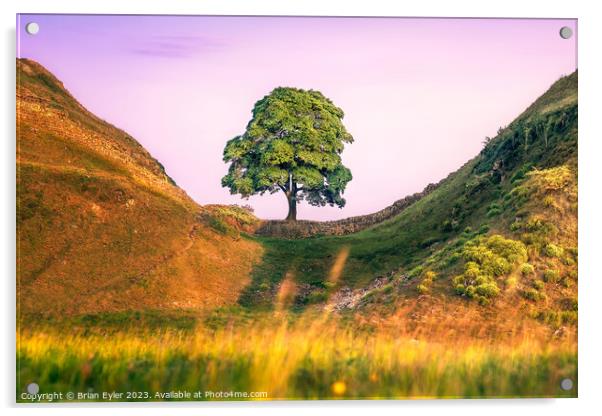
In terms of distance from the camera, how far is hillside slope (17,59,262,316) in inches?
744

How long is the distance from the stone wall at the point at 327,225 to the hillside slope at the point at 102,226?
7.14 ft

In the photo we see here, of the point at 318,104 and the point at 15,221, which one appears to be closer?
the point at 15,221

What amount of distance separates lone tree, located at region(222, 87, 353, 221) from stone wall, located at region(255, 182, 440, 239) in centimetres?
58

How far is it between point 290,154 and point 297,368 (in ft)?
60.0

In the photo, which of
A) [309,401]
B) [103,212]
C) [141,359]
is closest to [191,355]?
[141,359]

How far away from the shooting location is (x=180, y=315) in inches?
751

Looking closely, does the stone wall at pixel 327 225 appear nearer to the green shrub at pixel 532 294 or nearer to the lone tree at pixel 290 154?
the lone tree at pixel 290 154

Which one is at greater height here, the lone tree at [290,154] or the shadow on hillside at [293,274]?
the lone tree at [290,154]

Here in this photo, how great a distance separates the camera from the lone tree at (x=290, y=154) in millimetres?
29344

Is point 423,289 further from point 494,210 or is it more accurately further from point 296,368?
point 296,368

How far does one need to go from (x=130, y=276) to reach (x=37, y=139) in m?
6.47

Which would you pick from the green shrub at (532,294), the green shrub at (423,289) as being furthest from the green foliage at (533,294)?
the green shrub at (423,289)

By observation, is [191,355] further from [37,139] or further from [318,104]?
[318,104]

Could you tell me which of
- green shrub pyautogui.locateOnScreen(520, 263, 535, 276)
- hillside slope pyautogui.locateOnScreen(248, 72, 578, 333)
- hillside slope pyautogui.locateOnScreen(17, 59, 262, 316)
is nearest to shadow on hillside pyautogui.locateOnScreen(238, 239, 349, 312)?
hillside slope pyautogui.locateOnScreen(248, 72, 578, 333)
